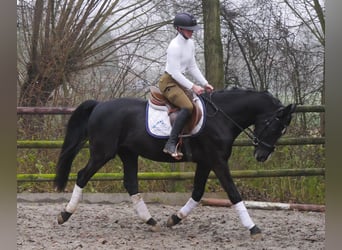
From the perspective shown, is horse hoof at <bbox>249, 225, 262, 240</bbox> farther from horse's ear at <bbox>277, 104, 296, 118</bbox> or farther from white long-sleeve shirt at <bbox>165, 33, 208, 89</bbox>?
white long-sleeve shirt at <bbox>165, 33, 208, 89</bbox>

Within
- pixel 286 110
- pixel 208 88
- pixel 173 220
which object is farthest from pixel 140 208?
pixel 286 110

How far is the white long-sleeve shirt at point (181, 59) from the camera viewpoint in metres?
4.07

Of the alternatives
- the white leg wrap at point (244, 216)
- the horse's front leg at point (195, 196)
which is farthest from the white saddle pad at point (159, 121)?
the white leg wrap at point (244, 216)

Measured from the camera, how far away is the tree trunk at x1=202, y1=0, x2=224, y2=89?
4246 millimetres

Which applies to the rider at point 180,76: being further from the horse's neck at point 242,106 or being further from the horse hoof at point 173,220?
the horse hoof at point 173,220

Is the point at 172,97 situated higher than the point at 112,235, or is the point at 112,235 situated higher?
the point at 172,97

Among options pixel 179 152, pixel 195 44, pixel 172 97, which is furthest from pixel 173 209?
pixel 195 44

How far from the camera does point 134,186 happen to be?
458 centimetres

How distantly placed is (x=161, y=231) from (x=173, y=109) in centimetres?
100

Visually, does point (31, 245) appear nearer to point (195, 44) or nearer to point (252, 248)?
point (252, 248)

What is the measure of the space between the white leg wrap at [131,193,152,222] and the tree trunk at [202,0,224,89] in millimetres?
1161
